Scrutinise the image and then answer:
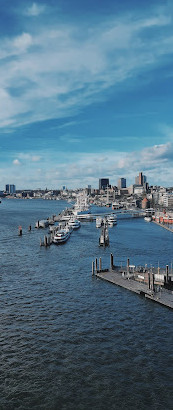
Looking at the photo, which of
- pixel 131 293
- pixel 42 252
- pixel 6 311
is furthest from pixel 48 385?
pixel 42 252

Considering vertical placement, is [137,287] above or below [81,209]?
below

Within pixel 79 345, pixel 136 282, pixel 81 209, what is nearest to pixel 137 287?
pixel 136 282

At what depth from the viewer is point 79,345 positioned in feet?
79.2

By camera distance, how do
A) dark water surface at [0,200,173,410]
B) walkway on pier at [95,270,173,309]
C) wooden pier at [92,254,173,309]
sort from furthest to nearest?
wooden pier at [92,254,173,309] < walkway on pier at [95,270,173,309] < dark water surface at [0,200,173,410]

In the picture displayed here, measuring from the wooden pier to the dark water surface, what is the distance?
92 cm

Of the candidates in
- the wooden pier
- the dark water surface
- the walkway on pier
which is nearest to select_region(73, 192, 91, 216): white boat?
the wooden pier

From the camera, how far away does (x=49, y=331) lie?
26438 mm

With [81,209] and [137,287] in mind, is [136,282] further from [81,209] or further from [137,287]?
[81,209]

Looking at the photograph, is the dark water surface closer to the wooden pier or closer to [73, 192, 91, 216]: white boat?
the wooden pier

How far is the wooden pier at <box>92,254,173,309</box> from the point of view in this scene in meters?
Answer: 33.5

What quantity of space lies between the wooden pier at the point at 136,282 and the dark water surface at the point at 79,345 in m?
0.92

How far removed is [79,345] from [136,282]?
53.3ft

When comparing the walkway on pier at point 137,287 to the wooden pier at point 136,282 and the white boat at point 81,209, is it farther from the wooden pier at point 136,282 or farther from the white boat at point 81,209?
the white boat at point 81,209

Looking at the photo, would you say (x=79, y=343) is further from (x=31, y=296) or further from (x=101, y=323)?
→ (x=31, y=296)
